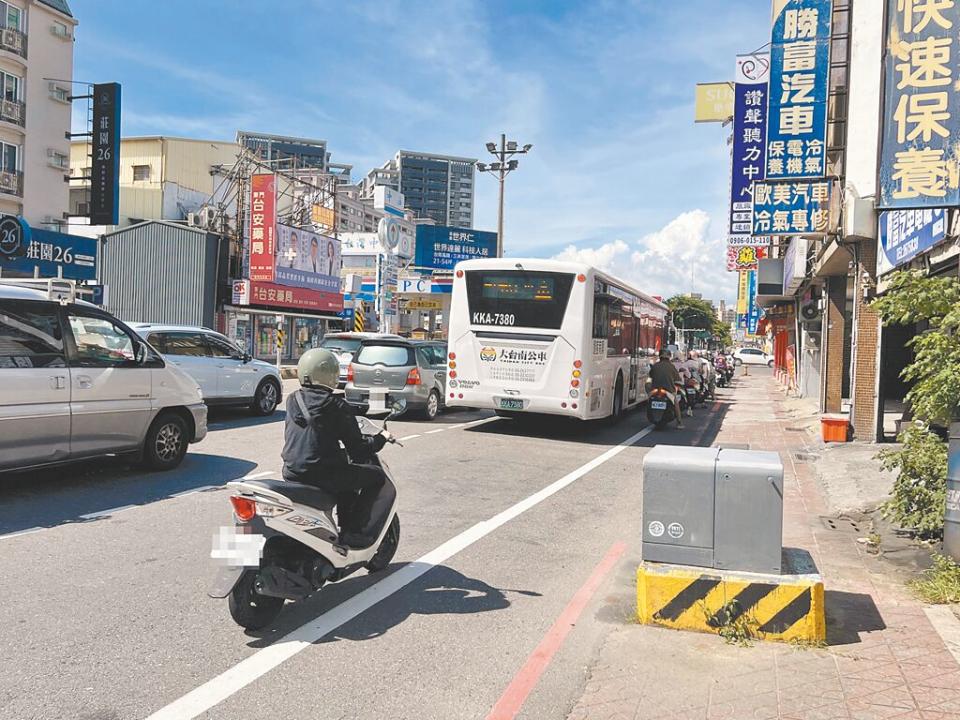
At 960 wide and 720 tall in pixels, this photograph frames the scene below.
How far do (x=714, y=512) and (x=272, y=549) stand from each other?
273 centimetres

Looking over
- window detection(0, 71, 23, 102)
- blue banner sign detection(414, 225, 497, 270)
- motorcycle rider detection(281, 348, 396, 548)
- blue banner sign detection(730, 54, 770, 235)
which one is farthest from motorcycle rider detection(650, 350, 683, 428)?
blue banner sign detection(414, 225, 497, 270)

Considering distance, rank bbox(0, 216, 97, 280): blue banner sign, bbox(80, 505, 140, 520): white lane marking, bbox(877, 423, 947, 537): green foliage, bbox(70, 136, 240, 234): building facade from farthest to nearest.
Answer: bbox(70, 136, 240, 234): building facade
bbox(0, 216, 97, 280): blue banner sign
bbox(80, 505, 140, 520): white lane marking
bbox(877, 423, 947, 537): green foliage

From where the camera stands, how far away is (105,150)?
94.5 ft

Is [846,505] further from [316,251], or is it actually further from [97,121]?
[316,251]

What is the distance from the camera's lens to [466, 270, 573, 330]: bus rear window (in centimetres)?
1344

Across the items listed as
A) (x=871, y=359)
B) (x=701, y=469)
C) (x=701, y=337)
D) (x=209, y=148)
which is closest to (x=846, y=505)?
(x=701, y=469)

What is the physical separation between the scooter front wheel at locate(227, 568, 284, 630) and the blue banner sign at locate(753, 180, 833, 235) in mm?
13676

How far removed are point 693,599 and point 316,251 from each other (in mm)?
38764

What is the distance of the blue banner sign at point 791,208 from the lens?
1554 centimetres

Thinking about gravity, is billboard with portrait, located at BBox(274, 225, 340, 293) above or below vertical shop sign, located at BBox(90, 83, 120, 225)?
below

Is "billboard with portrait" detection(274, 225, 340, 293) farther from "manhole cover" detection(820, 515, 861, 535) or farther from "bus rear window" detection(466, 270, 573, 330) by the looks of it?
"manhole cover" detection(820, 515, 861, 535)

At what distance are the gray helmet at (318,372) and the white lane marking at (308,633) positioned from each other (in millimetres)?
1476

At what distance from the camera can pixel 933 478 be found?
20.8ft

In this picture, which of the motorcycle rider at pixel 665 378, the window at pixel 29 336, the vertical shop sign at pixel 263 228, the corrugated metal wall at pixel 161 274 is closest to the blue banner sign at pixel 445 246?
the vertical shop sign at pixel 263 228
